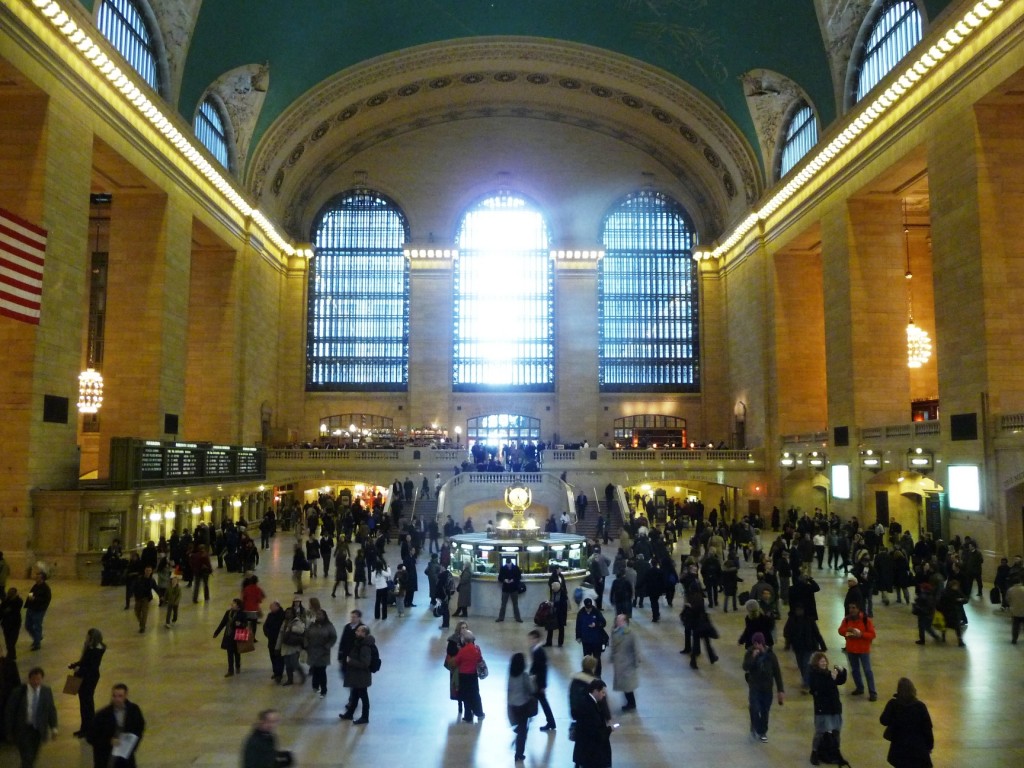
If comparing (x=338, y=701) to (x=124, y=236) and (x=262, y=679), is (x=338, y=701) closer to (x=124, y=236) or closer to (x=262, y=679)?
Result: (x=262, y=679)

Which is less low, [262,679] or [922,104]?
[922,104]

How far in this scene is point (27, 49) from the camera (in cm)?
1714

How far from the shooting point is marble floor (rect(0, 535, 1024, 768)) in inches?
281

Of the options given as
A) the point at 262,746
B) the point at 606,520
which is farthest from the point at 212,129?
the point at 262,746

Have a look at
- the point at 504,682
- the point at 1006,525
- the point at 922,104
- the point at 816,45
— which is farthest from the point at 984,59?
the point at 504,682

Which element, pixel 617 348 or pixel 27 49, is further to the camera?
pixel 617 348

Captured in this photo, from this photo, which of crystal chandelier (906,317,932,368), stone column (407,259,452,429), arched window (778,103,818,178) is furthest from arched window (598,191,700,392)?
crystal chandelier (906,317,932,368)

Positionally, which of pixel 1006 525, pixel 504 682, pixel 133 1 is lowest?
pixel 504 682

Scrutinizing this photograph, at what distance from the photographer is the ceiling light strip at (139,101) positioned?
704 inches

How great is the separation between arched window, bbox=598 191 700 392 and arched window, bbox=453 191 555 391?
120 inches

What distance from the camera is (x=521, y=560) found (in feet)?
47.1

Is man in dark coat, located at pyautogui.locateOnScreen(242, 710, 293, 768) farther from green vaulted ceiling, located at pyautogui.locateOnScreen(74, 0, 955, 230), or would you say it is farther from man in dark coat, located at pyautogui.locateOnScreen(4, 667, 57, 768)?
green vaulted ceiling, located at pyautogui.locateOnScreen(74, 0, 955, 230)

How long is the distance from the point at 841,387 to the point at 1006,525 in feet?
29.7

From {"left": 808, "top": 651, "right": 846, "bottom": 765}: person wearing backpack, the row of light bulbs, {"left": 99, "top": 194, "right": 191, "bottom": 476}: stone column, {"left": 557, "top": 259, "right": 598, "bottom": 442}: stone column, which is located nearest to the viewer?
{"left": 808, "top": 651, "right": 846, "bottom": 765}: person wearing backpack
